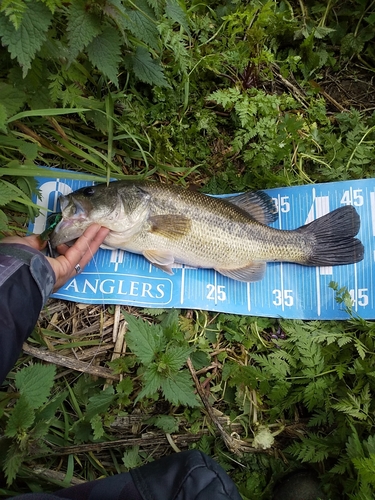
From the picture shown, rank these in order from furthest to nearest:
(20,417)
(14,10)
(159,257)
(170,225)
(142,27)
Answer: (159,257)
(170,225)
(142,27)
(20,417)
(14,10)

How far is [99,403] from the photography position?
311 cm

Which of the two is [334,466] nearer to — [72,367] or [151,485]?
[151,485]

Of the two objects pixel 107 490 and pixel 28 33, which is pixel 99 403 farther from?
pixel 28 33

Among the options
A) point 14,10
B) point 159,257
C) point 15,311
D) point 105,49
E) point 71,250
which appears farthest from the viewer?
point 159,257

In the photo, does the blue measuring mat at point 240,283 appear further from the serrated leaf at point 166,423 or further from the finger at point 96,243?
the serrated leaf at point 166,423

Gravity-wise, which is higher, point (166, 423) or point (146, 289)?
point (146, 289)

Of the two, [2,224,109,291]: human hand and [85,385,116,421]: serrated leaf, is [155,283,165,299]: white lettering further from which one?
[85,385,116,421]: serrated leaf

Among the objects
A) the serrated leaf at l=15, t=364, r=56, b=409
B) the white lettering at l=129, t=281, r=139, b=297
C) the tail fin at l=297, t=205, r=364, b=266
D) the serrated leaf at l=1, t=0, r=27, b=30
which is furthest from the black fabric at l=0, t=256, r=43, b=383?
the tail fin at l=297, t=205, r=364, b=266

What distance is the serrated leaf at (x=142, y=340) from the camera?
291 centimetres

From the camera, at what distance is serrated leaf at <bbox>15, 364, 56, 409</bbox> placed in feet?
8.74

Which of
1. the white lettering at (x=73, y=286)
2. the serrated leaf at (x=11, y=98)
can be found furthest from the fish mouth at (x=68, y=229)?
the serrated leaf at (x=11, y=98)

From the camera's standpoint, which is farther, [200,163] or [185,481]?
[200,163]

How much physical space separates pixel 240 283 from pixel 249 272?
18 centimetres

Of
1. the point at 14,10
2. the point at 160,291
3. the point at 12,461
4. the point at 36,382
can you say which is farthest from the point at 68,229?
the point at 12,461
